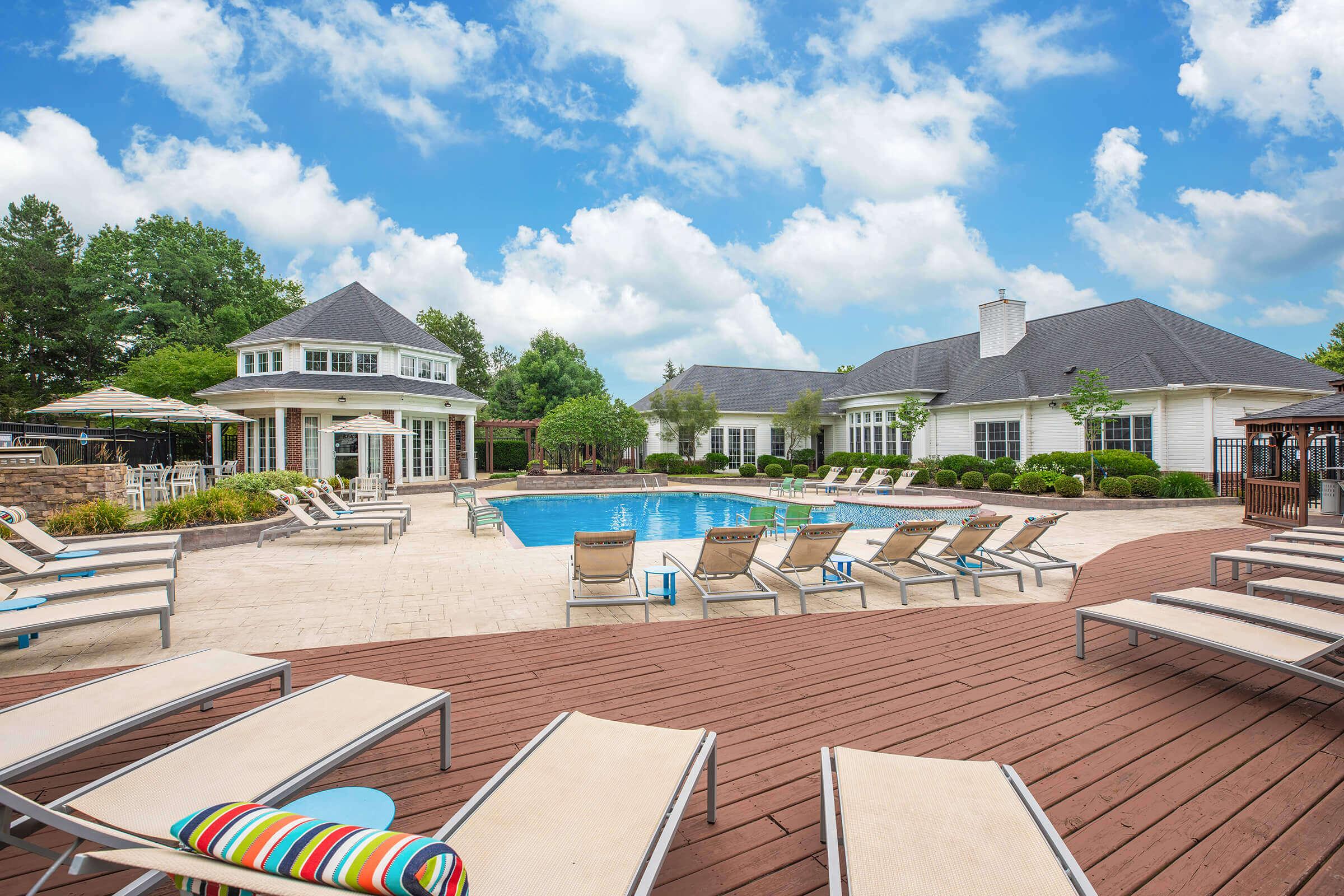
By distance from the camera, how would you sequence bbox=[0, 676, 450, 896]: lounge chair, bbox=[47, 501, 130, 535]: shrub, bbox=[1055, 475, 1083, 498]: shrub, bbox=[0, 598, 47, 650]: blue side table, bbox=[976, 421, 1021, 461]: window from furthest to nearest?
1. bbox=[976, 421, 1021, 461]: window
2. bbox=[1055, 475, 1083, 498]: shrub
3. bbox=[47, 501, 130, 535]: shrub
4. bbox=[0, 598, 47, 650]: blue side table
5. bbox=[0, 676, 450, 896]: lounge chair

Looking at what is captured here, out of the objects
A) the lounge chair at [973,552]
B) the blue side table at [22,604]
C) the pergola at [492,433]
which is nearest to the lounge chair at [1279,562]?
the lounge chair at [973,552]

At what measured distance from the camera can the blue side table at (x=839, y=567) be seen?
7148 millimetres

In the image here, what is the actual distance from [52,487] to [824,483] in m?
19.8

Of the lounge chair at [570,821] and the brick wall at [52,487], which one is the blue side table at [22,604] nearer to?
the lounge chair at [570,821]

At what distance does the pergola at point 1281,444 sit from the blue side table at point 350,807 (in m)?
14.6

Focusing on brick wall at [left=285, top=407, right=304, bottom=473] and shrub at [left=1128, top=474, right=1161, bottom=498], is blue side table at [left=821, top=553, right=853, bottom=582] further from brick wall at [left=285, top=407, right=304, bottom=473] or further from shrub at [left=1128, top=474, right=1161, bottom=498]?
brick wall at [left=285, top=407, right=304, bottom=473]

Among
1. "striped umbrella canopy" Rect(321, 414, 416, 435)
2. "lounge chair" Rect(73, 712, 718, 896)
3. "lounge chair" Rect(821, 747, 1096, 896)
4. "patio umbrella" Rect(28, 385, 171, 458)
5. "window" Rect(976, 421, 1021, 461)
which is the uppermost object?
"patio umbrella" Rect(28, 385, 171, 458)

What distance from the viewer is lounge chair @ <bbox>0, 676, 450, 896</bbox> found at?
1952 millimetres

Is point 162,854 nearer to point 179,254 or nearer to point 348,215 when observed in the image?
point 348,215

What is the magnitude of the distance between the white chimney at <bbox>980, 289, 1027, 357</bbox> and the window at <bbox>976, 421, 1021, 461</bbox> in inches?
171

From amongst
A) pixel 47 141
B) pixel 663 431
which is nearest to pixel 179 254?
pixel 47 141

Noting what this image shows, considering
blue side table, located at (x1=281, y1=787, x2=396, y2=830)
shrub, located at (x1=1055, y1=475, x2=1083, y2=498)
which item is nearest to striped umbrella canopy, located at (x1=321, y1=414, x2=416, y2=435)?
blue side table, located at (x1=281, y1=787, x2=396, y2=830)

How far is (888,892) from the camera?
175 centimetres

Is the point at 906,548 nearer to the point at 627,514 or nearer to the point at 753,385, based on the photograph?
the point at 627,514
